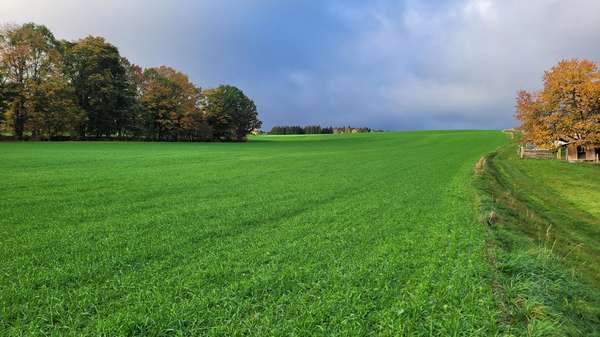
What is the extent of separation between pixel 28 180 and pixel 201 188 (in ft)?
24.4

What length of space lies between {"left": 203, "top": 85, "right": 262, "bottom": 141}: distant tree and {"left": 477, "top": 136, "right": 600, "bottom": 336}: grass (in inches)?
2789

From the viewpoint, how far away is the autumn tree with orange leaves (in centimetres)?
2731

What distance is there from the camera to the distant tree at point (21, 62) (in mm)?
48125

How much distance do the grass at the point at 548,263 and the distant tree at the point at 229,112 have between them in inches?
2789

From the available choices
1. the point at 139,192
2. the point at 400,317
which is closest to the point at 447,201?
the point at 400,317

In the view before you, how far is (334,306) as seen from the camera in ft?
14.5

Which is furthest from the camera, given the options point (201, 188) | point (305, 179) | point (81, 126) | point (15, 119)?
point (81, 126)

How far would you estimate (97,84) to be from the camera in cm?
5784

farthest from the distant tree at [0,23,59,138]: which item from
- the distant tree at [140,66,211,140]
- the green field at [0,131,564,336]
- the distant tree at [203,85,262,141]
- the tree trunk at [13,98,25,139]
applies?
the green field at [0,131,564,336]

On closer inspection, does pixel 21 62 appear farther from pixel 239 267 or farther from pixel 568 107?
pixel 568 107

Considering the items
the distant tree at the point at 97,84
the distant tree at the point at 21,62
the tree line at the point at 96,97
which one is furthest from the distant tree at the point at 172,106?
the distant tree at the point at 21,62

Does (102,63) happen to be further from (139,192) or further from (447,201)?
(447,201)

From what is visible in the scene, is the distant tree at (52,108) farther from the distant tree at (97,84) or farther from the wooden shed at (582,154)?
the wooden shed at (582,154)

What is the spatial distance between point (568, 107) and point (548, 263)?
30.9 m
